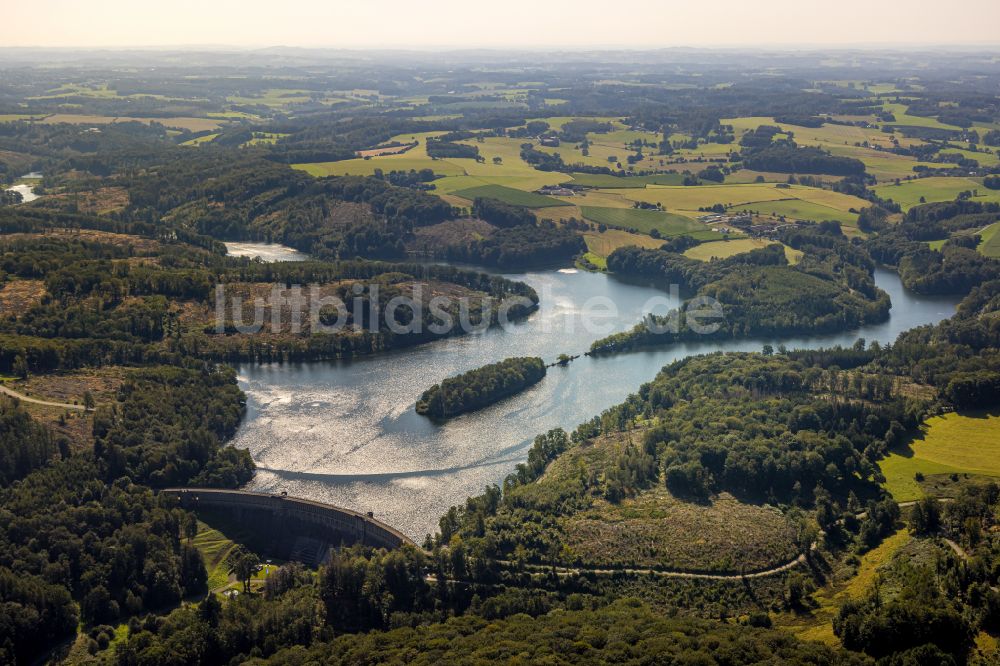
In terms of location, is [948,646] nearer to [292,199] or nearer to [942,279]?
[942,279]

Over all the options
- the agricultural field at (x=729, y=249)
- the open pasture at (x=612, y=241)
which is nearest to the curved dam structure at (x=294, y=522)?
the agricultural field at (x=729, y=249)

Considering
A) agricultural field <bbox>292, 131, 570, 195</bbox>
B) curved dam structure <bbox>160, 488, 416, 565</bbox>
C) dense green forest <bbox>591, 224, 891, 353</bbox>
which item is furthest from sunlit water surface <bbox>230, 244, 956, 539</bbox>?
agricultural field <bbox>292, 131, 570, 195</bbox>

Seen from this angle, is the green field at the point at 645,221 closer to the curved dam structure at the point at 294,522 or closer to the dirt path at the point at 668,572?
the curved dam structure at the point at 294,522

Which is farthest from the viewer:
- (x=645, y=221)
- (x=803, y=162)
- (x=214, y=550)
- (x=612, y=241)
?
(x=803, y=162)

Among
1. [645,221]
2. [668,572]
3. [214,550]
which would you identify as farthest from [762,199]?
[214,550]

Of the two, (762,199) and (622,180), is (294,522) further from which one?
(622,180)

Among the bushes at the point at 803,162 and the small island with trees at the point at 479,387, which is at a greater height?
the bushes at the point at 803,162
